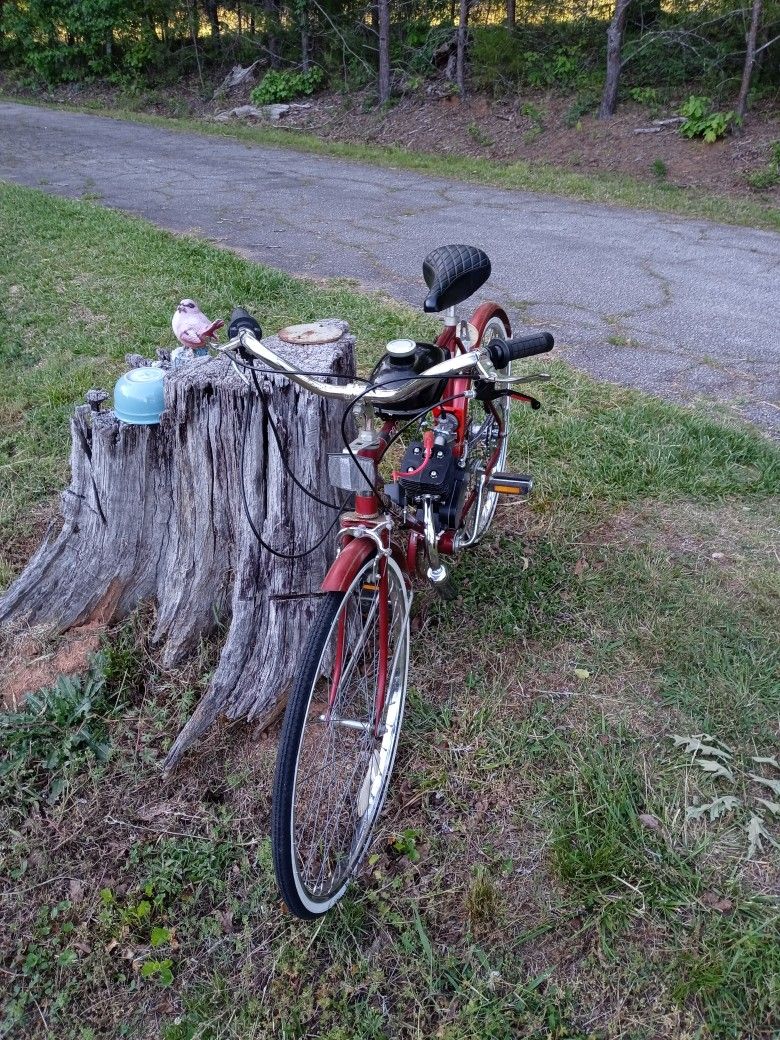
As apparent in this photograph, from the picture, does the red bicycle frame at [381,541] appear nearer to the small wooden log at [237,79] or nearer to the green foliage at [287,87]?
the green foliage at [287,87]

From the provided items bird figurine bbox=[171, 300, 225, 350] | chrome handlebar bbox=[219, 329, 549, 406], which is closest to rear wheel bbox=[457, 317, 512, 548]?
chrome handlebar bbox=[219, 329, 549, 406]

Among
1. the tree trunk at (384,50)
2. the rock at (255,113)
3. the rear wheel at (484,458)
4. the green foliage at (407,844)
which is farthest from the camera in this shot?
the rock at (255,113)

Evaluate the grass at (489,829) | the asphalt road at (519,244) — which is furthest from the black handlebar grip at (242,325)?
the asphalt road at (519,244)

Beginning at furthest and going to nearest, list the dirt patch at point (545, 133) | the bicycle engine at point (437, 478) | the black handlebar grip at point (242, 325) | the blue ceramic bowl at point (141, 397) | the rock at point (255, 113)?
the rock at point (255, 113)
the dirt patch at point (545, 133)
the blue ceramic bowl at point (141, 397)
the bicycle engine at point (437, 478)
the black handlebar grip at point (242, 325)

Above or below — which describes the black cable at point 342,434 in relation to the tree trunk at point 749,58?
below

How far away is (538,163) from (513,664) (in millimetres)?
9386

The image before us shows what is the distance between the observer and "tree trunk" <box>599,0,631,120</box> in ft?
33.6

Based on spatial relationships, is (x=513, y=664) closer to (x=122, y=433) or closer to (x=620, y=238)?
(x=122, y=433)

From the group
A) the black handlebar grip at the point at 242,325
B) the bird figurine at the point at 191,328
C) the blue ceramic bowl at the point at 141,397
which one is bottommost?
the blue ceramic bowl at the point at 141,397

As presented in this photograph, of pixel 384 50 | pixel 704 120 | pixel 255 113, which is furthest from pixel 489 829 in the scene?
pixel 255 113

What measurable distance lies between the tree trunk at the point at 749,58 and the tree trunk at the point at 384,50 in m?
5.46

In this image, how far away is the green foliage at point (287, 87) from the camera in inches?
561

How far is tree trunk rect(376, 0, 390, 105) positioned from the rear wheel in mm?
11143

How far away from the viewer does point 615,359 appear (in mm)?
4867
